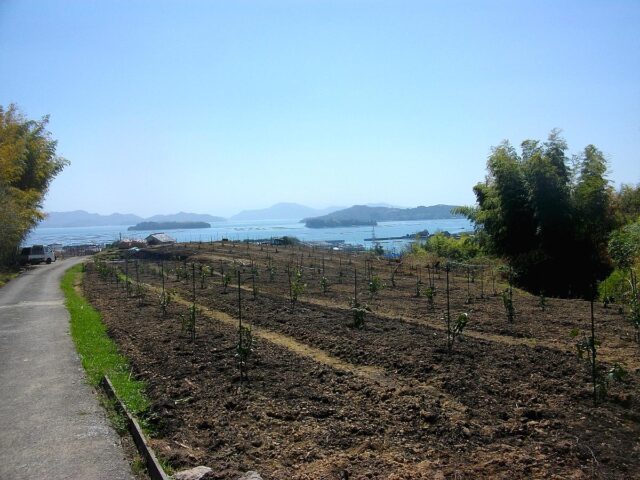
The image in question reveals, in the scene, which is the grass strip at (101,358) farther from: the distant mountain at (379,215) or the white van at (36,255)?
the distant mountain at (379,215)

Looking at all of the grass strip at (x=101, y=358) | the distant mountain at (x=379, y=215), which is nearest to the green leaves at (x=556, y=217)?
the grass strip at (x=101, y=358)

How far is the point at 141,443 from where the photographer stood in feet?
16.0

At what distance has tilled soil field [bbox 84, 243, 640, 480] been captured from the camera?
420 centimetres

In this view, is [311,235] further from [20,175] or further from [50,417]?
[50,417]

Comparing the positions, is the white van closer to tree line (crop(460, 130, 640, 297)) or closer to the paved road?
the paved road

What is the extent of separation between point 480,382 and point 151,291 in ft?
44.7

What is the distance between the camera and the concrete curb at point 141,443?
426cm

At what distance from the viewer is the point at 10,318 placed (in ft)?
43.3

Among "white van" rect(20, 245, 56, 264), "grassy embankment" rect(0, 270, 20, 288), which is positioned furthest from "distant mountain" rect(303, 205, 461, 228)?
"grassy embankment" rect(0, 270, 20, 288)

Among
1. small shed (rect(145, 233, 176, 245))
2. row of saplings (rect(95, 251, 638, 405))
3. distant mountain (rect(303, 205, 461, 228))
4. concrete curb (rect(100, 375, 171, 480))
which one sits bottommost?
concrete curb (rect(100, 375, 171, 480))

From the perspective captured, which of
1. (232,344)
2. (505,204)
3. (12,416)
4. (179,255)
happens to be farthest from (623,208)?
(179,255)

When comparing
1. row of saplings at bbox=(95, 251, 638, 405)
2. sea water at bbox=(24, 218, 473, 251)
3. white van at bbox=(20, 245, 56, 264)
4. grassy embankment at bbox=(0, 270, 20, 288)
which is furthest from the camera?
sea water at bbox=(24, 218, 473, 251)

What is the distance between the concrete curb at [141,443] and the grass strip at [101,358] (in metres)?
0.08

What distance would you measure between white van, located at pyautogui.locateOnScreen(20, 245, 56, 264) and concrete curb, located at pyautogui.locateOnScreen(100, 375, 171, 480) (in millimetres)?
33120
